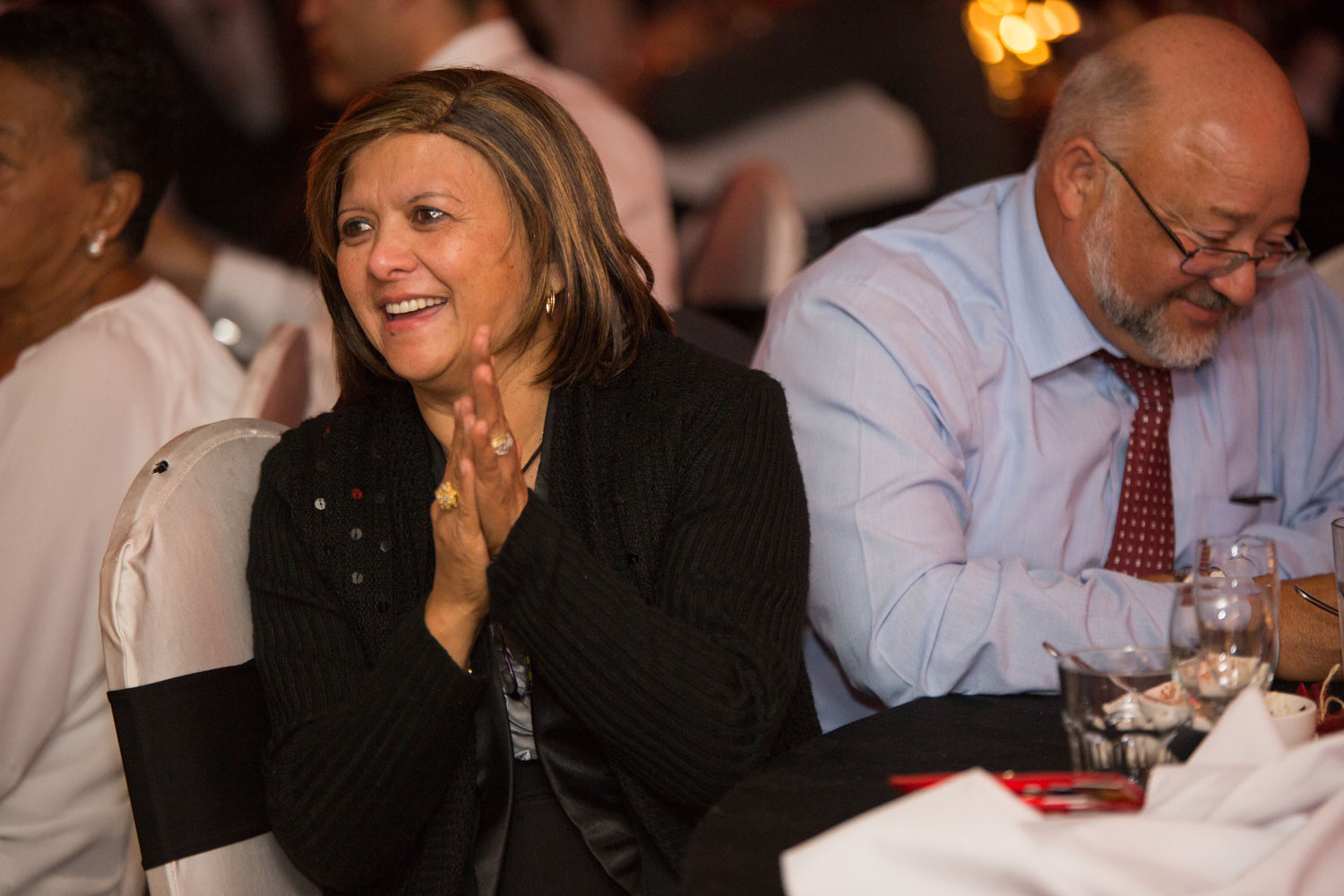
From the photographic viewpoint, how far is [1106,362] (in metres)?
2.00

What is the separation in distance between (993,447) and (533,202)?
786 mm

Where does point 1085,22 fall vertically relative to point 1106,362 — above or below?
above

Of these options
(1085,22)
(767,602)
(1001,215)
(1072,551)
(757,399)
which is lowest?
(1072,551)

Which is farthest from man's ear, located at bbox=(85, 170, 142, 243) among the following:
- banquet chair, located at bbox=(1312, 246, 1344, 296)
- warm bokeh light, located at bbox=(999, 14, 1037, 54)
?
warm bokeh light, located at bbox=(999, 14, 1037, 54)

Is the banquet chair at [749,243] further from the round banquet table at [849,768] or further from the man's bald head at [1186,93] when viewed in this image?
A: the round banquet table at [849,768]

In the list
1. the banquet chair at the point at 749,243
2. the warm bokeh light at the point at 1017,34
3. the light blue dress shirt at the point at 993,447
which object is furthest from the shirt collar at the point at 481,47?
the warm bokeh light at the point at 1017,34

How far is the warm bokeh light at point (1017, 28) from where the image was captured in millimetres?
5098

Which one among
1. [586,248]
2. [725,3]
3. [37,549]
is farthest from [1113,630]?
[725,3]

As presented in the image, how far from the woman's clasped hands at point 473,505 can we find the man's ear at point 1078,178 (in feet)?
3.31

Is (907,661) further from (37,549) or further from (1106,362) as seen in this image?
(37,549)

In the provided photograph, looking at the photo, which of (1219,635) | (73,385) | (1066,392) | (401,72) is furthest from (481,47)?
(1219,635)

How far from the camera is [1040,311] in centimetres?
194

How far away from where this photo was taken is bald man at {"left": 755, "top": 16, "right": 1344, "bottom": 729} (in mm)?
1666

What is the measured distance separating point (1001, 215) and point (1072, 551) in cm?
56
